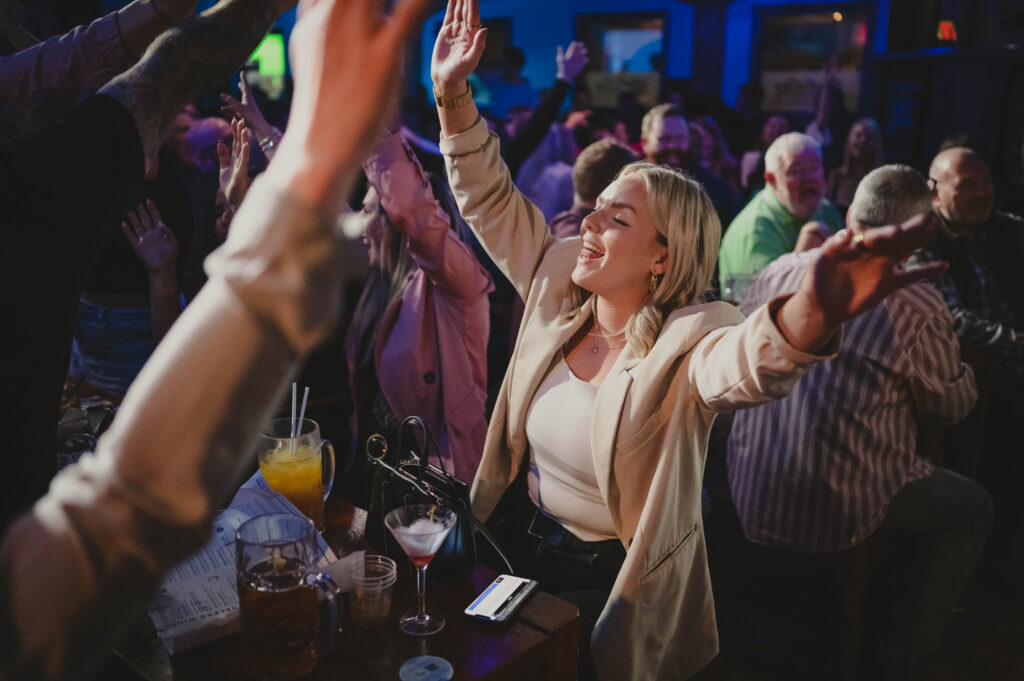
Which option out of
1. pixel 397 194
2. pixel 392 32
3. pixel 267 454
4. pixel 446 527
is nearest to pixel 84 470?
pixel 392 32

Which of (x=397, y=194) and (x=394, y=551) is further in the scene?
(x=397, y=194)

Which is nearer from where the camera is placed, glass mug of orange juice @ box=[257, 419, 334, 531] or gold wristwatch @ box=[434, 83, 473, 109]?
glass mug of orange juice @ box=[257, 419, 334, 531]

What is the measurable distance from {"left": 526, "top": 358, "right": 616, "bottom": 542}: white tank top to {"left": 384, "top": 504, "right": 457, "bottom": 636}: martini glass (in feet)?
1.82

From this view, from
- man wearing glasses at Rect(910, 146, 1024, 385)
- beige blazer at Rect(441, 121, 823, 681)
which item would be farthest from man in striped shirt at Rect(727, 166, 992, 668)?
man wearing glasses at Rect(910, 146, 1024, 385)

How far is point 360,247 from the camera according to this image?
0.51 m

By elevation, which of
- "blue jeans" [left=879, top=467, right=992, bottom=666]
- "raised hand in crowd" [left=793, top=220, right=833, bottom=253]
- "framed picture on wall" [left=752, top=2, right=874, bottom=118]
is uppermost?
Answer: "framed picture on wall" [left=752, top=2, right=874, bottom=118]

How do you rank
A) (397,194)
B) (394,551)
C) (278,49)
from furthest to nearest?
(278,49), (397,194), (394,551)

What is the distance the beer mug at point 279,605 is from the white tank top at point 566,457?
0.79 meters

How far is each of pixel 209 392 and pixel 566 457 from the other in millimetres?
1436

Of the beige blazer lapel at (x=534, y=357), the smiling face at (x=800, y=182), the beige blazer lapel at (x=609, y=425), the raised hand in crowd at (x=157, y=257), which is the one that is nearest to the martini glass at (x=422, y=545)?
the beige blazer lapel at (x=609, y=425)

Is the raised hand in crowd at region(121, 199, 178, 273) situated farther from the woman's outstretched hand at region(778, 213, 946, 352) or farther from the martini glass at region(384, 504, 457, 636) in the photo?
the woman's outstretched hand at region(778, 213, 946, 352)

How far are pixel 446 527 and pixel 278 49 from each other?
11.1m

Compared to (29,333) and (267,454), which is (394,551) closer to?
(267,454)

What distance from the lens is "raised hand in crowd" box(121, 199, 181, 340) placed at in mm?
Result: 2523
